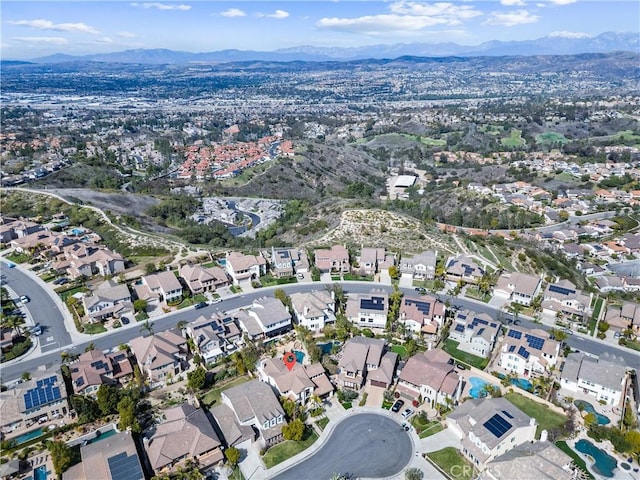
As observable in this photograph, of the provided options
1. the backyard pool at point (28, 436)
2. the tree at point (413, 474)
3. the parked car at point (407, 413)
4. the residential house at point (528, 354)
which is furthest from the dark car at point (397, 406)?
the backyard pool at point (28, 436)

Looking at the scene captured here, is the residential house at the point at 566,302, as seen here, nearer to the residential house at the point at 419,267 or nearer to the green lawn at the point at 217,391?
the residential house at the point at 419,267

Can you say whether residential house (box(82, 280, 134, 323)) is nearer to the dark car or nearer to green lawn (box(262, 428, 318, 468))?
green lawn (box(262, 428, 318, 468))

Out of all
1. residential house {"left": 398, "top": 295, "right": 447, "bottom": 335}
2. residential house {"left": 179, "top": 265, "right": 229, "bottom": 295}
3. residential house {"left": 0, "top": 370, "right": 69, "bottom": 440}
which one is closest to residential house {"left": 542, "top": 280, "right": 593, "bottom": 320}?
residential house {"left": 398, "top": 295, "right": 447, "bottom": 335}

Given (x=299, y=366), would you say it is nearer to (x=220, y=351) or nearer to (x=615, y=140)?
(x=220, y=351)

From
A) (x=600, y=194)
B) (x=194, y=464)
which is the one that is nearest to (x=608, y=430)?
(x=194, y=464)

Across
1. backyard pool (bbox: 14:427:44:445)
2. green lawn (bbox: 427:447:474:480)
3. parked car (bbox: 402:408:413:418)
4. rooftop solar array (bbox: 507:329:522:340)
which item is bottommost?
green lawn (bbox: 427:447:474:480)

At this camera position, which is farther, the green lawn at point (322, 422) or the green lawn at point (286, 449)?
the green lawn at point (322, 422)

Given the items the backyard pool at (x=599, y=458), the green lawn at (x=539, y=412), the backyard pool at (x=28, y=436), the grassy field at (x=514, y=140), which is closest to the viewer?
the backyard pool at (x=599, y=458)
